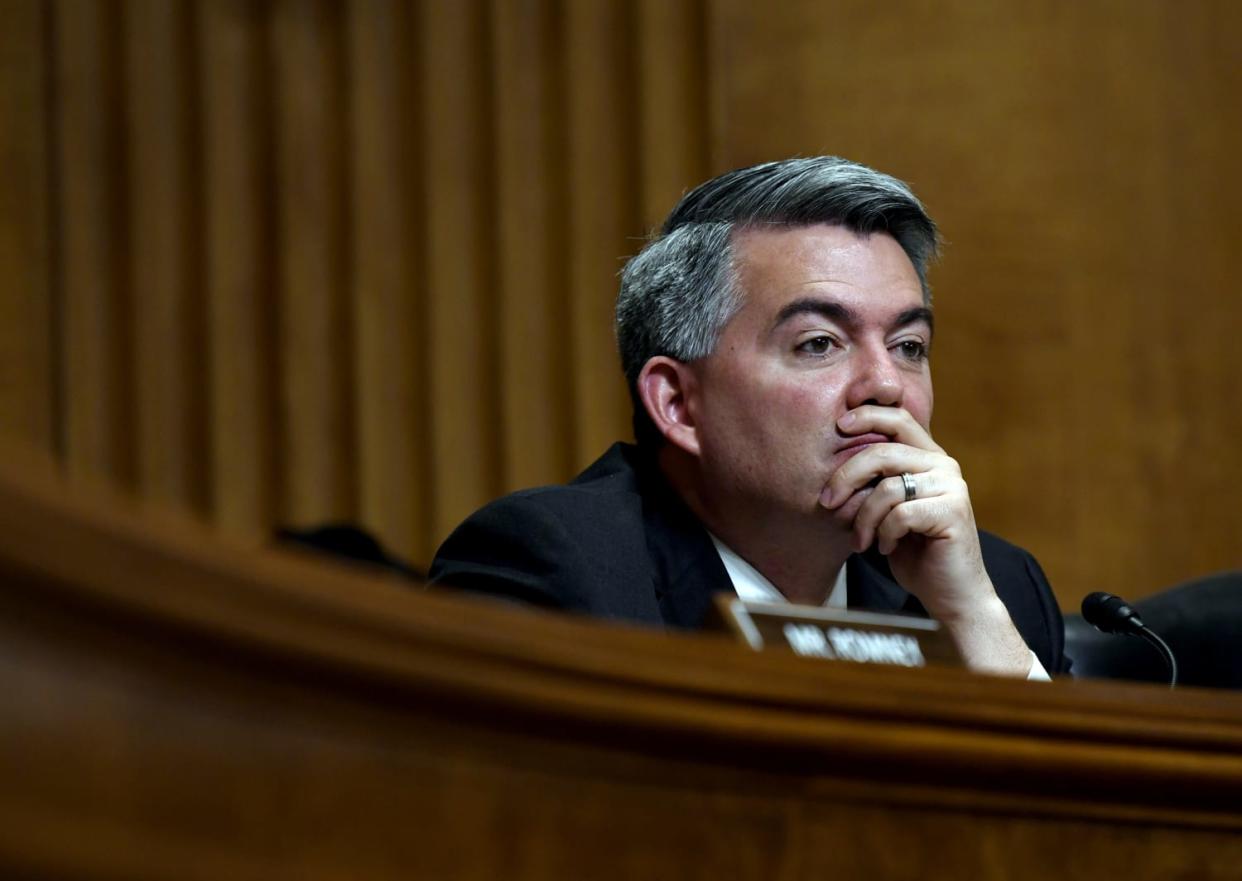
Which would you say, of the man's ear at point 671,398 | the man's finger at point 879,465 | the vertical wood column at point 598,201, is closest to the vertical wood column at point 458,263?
the vertical wood column at point 598,201

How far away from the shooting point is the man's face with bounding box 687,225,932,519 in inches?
80.1

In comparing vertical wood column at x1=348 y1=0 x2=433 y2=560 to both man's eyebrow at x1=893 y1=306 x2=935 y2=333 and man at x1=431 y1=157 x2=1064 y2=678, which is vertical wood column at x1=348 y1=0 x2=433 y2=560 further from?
man's eyebrow at x1=893 y1=306 x2=935 y2=333

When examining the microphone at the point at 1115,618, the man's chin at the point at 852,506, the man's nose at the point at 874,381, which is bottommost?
the microphone at the point at 1115,618

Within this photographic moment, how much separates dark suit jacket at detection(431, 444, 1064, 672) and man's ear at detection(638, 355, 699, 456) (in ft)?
0.24

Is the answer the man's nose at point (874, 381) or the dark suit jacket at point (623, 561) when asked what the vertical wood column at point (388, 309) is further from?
the man's nose at point (874, 381)

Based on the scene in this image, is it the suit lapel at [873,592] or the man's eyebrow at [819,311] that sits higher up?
the man's eyebrow at [819,311]

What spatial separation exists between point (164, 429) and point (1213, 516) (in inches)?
87.9

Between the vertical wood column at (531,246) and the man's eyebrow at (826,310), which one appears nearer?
the man's eyebrow at (826,310)

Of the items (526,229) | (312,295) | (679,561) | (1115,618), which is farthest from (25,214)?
(1115,618)

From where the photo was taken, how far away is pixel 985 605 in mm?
1948

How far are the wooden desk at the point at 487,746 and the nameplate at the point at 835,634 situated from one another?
0.54 ft

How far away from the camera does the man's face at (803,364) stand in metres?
2.04

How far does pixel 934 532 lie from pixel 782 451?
8.6 inches

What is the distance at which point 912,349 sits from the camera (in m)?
2.13
